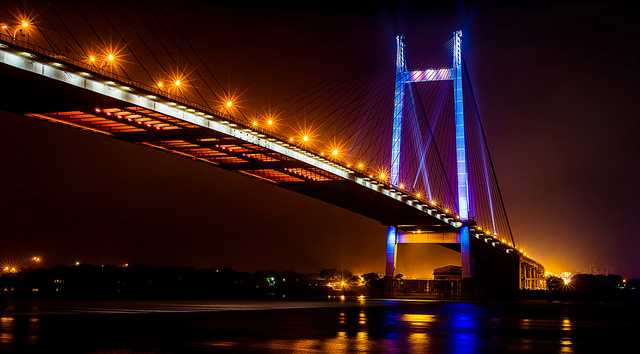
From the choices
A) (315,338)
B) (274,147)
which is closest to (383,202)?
(274,147)

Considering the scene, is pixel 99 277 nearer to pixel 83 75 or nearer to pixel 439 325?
pixel 83 75

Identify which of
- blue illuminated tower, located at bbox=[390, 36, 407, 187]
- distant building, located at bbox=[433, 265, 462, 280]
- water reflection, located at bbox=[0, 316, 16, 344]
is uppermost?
blue illuminated tower, located at bbox=[390, 36, 407, 187]

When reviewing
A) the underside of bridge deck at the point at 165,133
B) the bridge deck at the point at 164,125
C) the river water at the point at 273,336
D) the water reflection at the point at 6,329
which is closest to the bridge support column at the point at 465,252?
the underside of bridge deck at the point at 165,133

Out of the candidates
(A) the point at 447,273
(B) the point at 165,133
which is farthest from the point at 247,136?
(A) the point at 447,273

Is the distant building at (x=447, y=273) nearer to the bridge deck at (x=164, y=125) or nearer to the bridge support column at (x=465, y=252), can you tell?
the bridge support column at (x=465, y=252)

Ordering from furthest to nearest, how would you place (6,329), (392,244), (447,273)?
1. (447,273)
2. (392,244)
3. (6,329)

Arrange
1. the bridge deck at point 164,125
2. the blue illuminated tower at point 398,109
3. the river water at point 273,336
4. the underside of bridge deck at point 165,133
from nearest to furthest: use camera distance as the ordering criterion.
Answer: the river water at point 273,336
the bridge deck at point 164,125
the underside of bridge deck at point 165,133
the blue illuminated tower at point 398,109

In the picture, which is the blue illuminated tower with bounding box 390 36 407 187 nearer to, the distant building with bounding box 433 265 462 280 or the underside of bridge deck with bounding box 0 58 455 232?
the underside of bridge deck with bounding box 0 58 455 232

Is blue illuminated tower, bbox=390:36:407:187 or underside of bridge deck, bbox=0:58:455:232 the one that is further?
blue illuminated tower, bbox=390:36:407:187

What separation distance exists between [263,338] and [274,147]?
26945 millimetres

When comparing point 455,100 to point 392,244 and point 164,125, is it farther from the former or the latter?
point 164,125

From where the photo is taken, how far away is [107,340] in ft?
52.1

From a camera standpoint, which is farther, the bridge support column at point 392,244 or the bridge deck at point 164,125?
the bridge support column at point 392,244

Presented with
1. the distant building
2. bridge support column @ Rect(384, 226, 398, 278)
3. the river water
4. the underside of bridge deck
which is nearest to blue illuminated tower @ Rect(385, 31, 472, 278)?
bridge support column @ Rect(384, 226, 398, 278)
